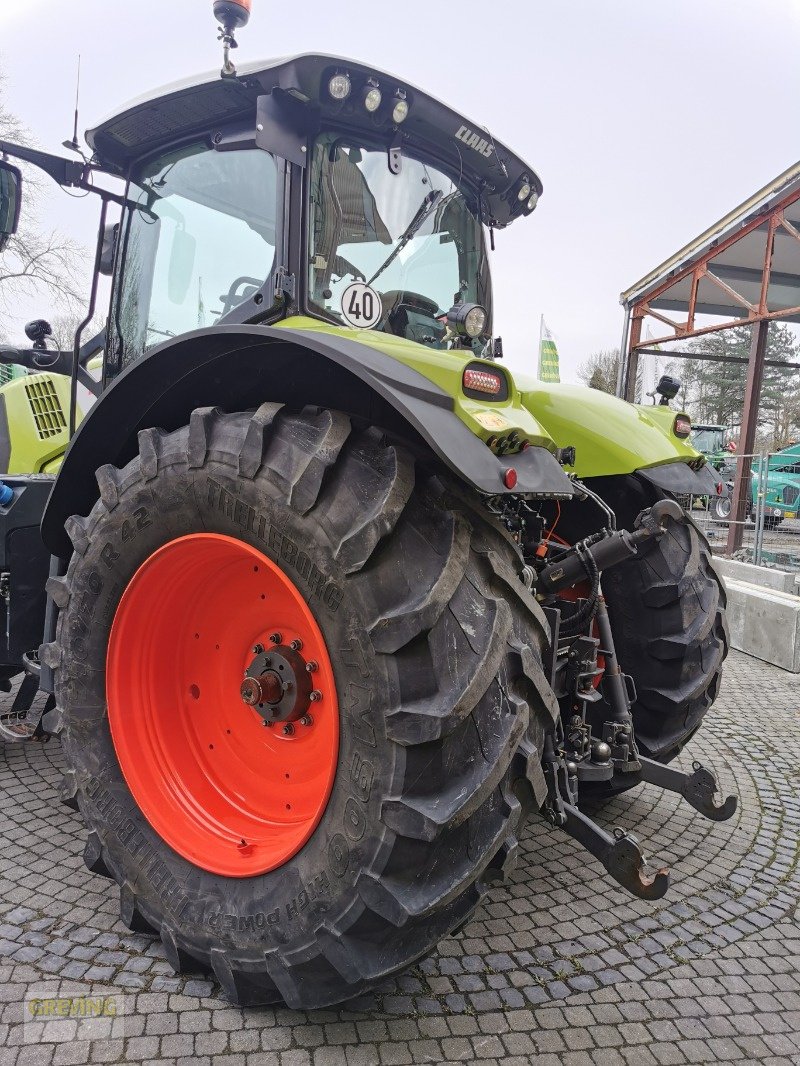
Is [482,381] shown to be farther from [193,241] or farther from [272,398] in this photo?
[193,241]

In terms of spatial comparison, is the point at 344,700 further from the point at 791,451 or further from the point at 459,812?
the point at 791,451

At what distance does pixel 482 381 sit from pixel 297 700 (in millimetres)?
995

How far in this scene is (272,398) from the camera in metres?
2.09

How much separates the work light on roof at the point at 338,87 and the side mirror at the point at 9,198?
3.92ft

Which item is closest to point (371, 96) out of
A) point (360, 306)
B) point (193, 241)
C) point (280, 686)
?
point (360, 306)

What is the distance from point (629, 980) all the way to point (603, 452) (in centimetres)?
173

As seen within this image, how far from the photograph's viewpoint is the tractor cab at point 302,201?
231cm

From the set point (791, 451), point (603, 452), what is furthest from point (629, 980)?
point (791, 451)

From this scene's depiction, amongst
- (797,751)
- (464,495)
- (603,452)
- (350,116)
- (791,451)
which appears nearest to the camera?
(464,495)

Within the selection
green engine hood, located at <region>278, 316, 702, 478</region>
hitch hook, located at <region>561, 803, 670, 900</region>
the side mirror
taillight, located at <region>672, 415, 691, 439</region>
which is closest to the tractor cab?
green engine hood, located at <region>278, 316, 702, 478</region>

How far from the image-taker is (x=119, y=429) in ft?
7.93

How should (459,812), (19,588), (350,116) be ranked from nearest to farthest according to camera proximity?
(459,812), (350,116), (19,588)

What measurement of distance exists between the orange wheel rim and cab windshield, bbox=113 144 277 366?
3.20 feet

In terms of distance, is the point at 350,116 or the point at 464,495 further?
the point at 350,116
